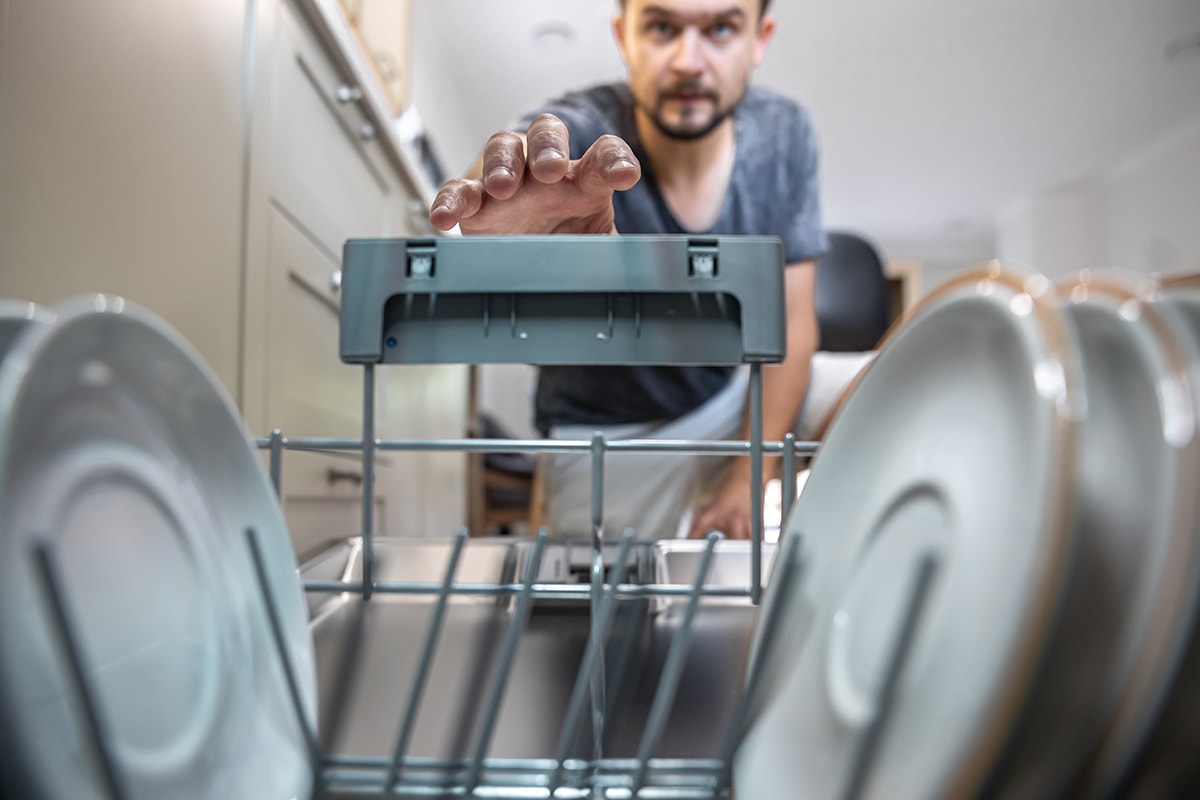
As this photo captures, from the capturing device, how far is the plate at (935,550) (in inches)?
4.7

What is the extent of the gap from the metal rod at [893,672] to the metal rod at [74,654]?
129mm

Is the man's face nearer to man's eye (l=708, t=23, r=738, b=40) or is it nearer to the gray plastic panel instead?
man's eye (l=708, t=23, r=738, b=40)

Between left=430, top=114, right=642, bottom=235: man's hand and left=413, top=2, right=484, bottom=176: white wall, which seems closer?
left=430, top=114, right=642, bottom=235: man's hand

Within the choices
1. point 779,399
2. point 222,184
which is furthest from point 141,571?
point 779,399

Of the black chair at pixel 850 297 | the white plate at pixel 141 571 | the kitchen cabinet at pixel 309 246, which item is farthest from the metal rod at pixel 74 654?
the black chair at pixel 850 297

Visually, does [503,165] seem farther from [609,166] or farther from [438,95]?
[438,95]

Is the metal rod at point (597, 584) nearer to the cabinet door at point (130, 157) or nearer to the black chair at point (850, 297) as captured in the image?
the cabinet door at point (130, 157)

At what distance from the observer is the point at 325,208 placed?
0.95 meters

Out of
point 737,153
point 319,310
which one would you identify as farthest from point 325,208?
point 737,153

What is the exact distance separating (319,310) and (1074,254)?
4.30m

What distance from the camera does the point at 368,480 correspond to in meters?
0.32

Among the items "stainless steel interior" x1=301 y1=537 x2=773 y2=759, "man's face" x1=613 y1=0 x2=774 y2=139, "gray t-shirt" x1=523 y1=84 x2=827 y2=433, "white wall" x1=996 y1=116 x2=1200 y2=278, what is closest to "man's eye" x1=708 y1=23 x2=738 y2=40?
"man's face" x1=613 y1=0 x2=774 y2=139

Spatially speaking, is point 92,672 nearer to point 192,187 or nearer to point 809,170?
point 192,187

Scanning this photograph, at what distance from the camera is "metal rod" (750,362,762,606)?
306mm
